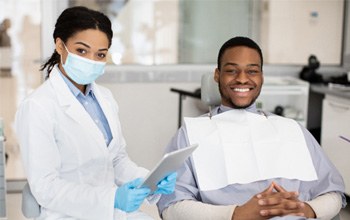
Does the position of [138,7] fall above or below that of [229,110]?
above

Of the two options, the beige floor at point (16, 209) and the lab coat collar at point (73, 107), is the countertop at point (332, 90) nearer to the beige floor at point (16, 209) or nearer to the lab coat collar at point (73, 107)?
the beige floor at point (16, 209)

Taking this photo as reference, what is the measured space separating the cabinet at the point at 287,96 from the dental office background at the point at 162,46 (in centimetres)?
35

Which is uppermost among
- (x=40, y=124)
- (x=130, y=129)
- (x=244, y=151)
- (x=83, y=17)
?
(x=83, y=17)

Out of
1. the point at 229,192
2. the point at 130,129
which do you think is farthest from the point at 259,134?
the point at 130,129

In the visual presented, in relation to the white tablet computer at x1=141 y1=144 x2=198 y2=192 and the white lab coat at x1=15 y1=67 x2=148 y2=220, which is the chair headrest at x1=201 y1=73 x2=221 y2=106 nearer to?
the white lab coat at x1=15 y1=67 x2=148 y2=220

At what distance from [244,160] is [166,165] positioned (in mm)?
528

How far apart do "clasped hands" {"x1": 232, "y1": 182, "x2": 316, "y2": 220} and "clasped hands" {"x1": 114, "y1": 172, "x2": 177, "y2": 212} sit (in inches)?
9.6

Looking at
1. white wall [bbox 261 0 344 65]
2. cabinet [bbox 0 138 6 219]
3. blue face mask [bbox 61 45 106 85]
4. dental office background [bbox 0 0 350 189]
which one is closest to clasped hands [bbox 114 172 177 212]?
blue face mask [bbox 61 45 106 85]

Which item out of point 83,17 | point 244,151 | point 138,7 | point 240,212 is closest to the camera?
point 240,212

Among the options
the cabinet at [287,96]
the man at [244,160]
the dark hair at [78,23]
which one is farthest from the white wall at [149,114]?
the dark hair at [78,23]

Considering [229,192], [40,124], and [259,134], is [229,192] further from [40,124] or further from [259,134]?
[40,124]

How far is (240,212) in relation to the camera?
180 centimetres

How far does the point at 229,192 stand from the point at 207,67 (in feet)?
7.88

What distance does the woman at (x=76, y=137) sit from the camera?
1806mm
